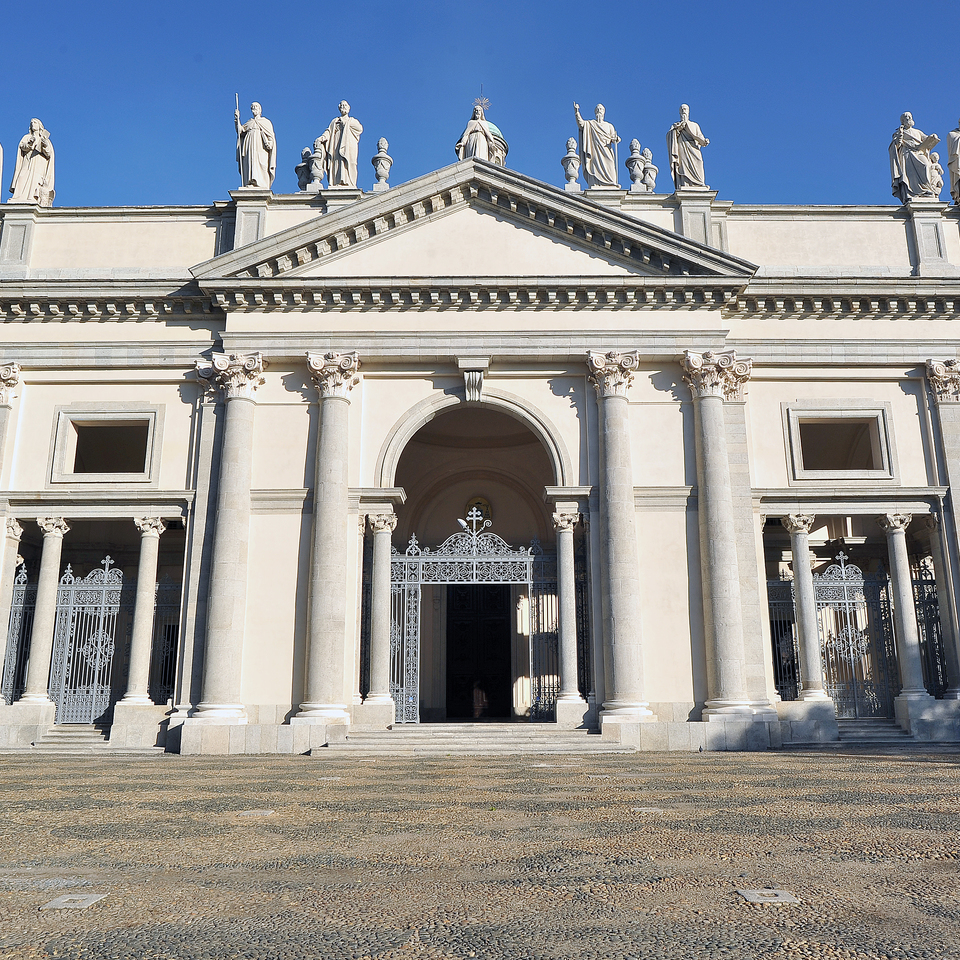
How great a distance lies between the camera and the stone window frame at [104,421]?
68.8ft

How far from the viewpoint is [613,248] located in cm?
2122

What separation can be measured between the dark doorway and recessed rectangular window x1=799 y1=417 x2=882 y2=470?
32.1 ft

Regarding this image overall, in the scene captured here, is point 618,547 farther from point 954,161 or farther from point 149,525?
point 954,161

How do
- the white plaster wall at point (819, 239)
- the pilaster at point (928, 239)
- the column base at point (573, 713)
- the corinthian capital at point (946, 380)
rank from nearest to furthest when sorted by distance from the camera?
the column base at point (573, 713)
the corinthian capital at point (946, 380)
the pilaster at point (928, 239)
the white plaster wall at point (819, 239)

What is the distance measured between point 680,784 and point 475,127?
18.6 meters

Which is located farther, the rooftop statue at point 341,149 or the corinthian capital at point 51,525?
the rooftop statue at point 341,149

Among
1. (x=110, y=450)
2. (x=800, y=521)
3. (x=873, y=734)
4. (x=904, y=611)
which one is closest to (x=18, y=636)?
(x=110, y=450)

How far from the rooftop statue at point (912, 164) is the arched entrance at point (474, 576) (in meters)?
11.7

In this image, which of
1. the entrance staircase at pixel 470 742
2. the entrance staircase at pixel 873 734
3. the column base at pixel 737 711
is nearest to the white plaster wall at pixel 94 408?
the entrance staircase at pixel 470 742

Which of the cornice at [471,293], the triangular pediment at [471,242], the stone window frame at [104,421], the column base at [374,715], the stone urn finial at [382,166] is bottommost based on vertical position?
the column base at [374,715]

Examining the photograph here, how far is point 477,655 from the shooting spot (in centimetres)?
2653

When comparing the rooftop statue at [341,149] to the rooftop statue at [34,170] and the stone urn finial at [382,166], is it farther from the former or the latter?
the rooftop statue at [34,170]

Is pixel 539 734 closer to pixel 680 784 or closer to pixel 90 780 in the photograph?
pixel 680 784

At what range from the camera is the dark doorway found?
26.4 meters
